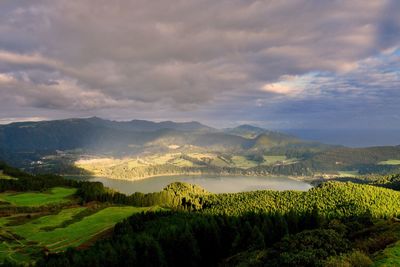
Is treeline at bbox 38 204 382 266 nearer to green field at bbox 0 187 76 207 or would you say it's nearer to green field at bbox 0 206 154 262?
green field at bbox 0 206 154 262

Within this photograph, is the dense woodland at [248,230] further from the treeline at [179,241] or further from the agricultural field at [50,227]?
the agricultural field at [50,227]

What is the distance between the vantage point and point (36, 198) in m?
122

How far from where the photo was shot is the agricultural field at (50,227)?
64.6 m

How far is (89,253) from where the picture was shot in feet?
175

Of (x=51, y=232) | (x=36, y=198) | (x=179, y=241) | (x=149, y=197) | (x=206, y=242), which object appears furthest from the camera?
(x=149, y=197)

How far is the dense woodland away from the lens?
26016 mm

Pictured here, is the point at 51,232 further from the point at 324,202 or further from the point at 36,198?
the point at 324,202

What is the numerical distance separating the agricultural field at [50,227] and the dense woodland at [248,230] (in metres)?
7.20

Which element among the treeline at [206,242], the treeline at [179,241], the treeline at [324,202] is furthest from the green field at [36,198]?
the treeline at [324,202]

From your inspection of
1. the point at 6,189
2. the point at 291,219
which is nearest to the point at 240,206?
the point at 291,219

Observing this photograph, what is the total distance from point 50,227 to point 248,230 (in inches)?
1974

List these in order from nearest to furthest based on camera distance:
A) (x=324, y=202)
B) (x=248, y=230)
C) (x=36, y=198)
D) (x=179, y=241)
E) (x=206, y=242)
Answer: (x=179, y=241), (x=206, y=242), (x=248, y=230), (x=324, y=202), (x=36, y=198)

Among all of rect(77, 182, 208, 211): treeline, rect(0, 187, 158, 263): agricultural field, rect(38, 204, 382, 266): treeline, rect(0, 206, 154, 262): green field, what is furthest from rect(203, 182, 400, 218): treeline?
rect(0, 206, 154, 262): green field

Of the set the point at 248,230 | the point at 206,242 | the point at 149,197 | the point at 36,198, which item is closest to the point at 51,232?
the point at 206,242
